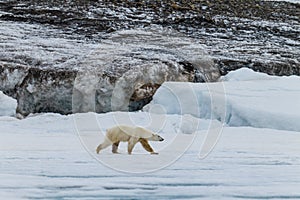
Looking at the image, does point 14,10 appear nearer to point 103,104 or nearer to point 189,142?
point 103,104

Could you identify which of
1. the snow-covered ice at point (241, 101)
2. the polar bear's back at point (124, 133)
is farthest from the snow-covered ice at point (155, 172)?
the snow-covered ice at point (241, 101)

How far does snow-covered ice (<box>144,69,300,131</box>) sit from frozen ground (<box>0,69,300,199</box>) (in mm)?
55

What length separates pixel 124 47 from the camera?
15305mm

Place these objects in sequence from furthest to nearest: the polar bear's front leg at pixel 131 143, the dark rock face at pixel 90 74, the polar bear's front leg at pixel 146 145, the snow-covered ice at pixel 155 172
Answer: the dark rock face at pixel 90 74
the polar bear's front leg at pixel 146 145
the polar bear's front leg at pixel 131 143
the snow-covered ice at pixel 155 172

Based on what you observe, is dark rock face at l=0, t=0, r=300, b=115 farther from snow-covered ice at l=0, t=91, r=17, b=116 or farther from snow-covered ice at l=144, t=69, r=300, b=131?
snow-covered ice at l=144, t=69, r=300, b=131

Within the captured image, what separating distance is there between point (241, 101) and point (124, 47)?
646cm

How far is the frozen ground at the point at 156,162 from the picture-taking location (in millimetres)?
4492

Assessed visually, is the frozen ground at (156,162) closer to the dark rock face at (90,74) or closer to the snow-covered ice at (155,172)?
the snow-covered ice at (155,172)

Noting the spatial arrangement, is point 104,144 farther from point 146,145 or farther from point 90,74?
point 90,74

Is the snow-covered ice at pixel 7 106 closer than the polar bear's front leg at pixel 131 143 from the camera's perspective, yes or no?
No

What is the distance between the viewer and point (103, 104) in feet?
38.8

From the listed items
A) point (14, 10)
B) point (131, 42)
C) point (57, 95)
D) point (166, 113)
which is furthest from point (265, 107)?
point (14, 10)

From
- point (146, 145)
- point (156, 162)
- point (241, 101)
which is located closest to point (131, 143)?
point (146, 145)

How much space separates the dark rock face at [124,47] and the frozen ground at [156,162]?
2981 millimetres
